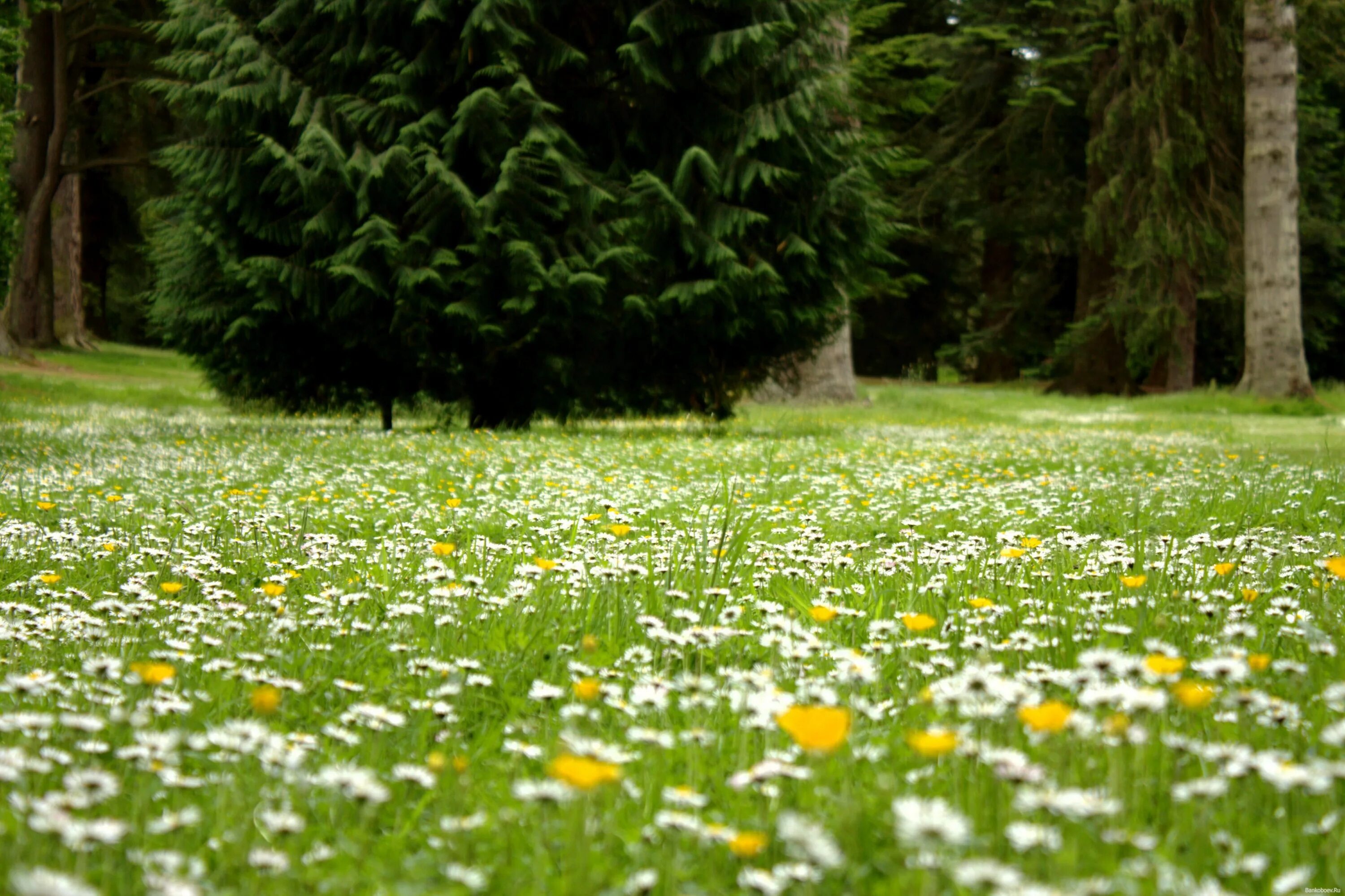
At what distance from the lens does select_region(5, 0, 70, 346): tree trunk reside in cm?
2511

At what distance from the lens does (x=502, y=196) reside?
1184cm

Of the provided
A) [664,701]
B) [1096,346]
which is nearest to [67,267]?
[1096,346]

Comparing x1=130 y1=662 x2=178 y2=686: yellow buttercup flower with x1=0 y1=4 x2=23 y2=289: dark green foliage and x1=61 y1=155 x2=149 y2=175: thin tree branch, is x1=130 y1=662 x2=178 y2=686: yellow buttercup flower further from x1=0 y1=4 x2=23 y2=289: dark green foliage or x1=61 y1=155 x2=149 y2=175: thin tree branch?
x1=61 y1=155 x2=149 y2=175: thin tree branch

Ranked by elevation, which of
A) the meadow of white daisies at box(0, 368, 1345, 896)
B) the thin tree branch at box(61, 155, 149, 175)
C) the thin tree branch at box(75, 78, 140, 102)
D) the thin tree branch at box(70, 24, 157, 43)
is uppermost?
the thin tree branch at box(70, 24, 157, 43)

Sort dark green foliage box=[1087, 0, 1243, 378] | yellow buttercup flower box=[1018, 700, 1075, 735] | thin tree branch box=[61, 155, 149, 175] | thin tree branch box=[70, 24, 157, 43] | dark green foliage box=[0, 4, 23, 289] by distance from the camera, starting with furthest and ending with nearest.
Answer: thin tree branch box=[61, 155, 149, 175], thin tree branch box=[70, 24, 157, 43], dark green foliage box=[1087, 0, 1243, 378], dark green foliage box=[0, 4, 23, 289], yellow buttercup flower box=[1018, 700, 1075, 735]

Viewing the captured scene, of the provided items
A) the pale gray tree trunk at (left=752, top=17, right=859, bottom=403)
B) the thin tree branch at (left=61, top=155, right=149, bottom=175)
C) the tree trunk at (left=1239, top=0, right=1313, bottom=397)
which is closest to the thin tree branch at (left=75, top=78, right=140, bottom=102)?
the thin tree branch at (left=61, top=155, right=149, bottom=175)

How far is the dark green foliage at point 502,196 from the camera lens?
11.9 m

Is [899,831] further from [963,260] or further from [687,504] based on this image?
[963,260]

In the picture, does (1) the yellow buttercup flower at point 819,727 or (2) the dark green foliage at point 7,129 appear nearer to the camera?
(1) the yellow buttercup flower at point 819,727

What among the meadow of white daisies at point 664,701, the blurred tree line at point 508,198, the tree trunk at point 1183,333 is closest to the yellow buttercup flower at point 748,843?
the meadow of white daisies at point 664,701

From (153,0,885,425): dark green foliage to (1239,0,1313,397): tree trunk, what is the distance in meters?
9.48

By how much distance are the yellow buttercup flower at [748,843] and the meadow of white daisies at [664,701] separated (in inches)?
1.1

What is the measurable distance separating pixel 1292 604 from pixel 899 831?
2185 mm

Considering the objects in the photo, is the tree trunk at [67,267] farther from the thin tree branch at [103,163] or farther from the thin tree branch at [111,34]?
the thin tree branch at [111,34]
